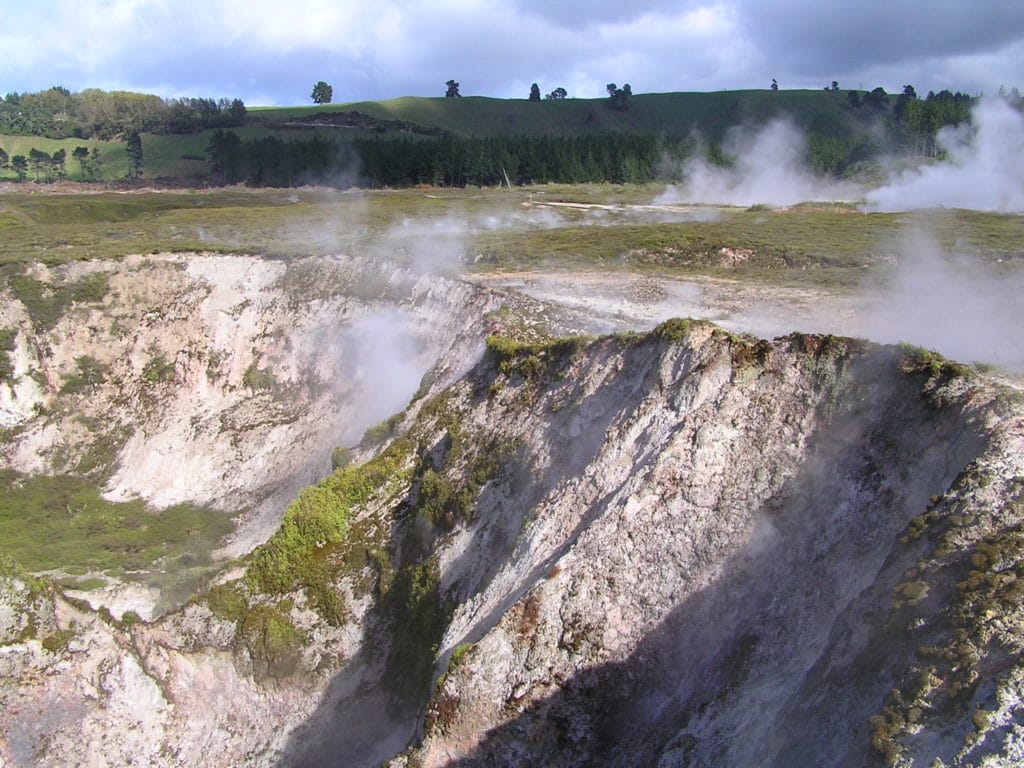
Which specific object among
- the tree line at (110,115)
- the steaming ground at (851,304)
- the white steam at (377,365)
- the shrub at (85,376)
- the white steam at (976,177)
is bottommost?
the shrub at (85,376)

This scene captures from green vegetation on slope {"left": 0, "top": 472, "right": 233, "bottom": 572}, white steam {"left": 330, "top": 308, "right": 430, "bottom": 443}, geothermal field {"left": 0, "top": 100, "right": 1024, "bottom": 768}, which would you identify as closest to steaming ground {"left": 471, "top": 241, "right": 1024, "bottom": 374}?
geothermal field {"left": 0, "top": 100, "right": 1024, "bottom": 768}

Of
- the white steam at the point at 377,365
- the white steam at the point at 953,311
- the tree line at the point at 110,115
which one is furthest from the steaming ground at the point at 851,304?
the tree line at the point at 110,115

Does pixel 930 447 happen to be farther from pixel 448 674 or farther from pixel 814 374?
pixel 448 674

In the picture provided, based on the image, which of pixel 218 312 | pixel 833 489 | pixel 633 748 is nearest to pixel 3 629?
pixel 633 748

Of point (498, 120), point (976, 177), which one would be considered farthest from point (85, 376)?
point (498, 120)

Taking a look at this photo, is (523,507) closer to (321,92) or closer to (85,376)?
(85,376)

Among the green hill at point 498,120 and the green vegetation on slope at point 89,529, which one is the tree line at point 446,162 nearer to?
the green hill at point 498,120

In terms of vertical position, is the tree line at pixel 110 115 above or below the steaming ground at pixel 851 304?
above
